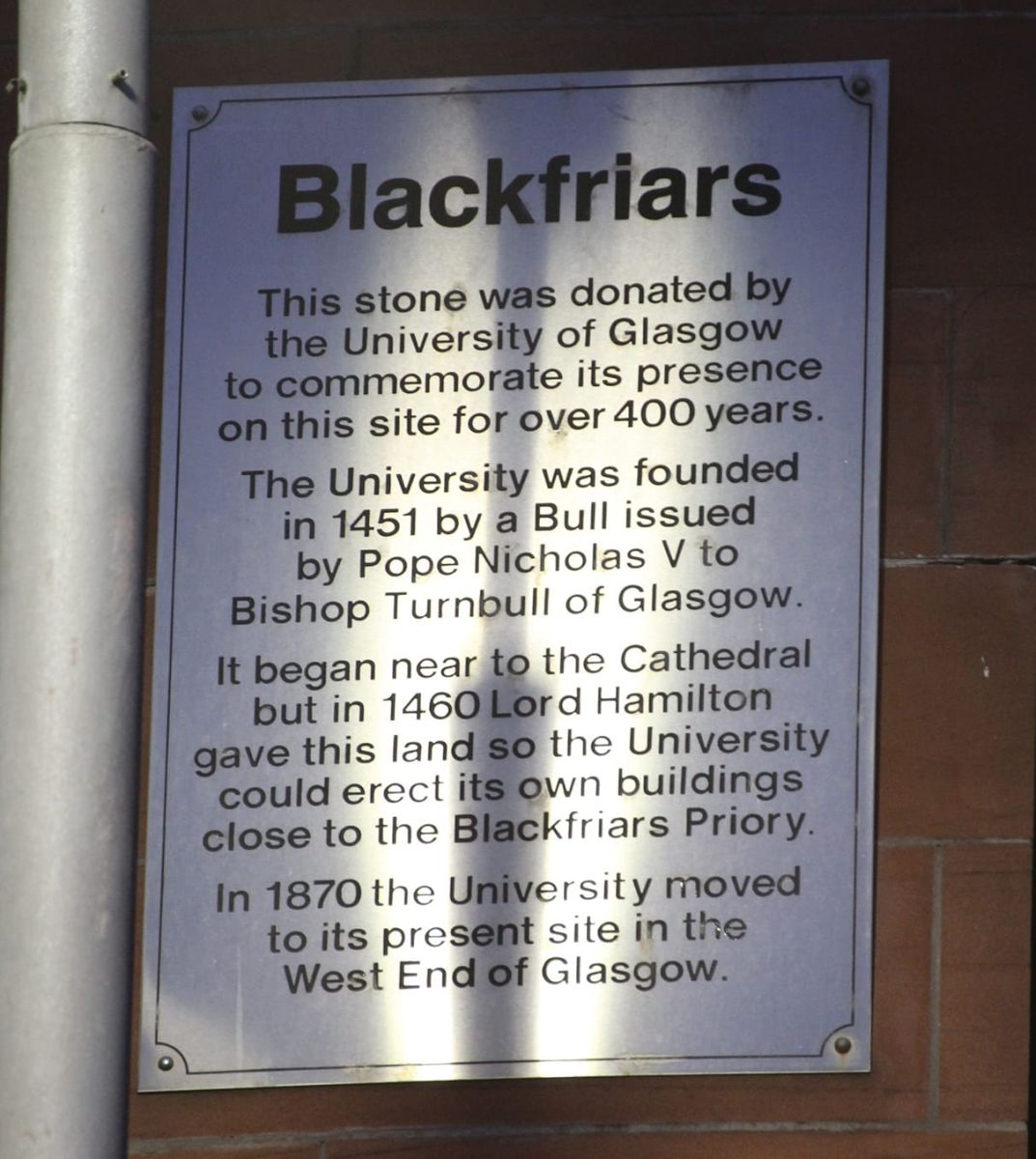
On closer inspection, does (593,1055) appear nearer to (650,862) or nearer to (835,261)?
(650,862)

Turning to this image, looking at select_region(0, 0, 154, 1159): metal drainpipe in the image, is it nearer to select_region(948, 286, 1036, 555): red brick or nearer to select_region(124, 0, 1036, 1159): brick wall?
select_region(124, 0, 1036, 1159): brick wall

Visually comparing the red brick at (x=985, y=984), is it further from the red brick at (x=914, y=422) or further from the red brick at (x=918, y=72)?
the red brick at (x=918, y=72)

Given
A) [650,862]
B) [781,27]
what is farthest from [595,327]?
[650,862]

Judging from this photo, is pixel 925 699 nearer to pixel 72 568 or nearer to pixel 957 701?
pixel 957 701

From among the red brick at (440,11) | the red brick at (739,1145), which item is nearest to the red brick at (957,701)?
the red brick at (739,1145)

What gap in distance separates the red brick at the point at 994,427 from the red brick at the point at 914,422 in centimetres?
3

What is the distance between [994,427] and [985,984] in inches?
36.3

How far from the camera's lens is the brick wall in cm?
334

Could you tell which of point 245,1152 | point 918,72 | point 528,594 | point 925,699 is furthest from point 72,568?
point 918,72

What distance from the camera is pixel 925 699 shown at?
11.2 feet

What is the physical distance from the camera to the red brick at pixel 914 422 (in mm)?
3467

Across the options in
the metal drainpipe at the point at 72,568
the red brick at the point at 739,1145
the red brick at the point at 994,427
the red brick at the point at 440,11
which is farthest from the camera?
the red brick at the point at 440,11

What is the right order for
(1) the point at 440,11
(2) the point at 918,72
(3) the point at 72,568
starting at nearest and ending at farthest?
(3) the point at 72,568, (2) the point at 918,72, (1) the point at 440,11

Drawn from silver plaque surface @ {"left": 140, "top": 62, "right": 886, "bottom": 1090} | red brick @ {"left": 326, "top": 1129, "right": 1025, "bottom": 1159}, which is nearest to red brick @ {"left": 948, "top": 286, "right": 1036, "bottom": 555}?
silver plaque surface @ {"left": 140, "top": 62, "right": 886, "bottom": 1090}
